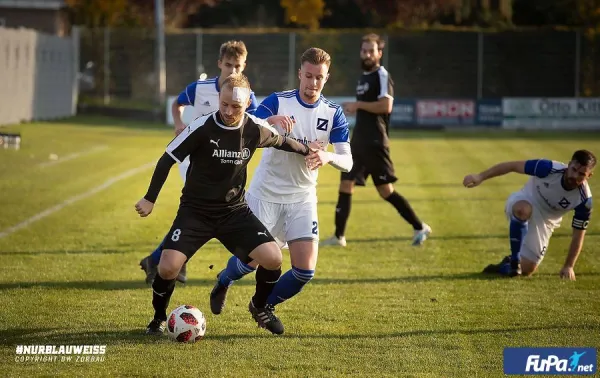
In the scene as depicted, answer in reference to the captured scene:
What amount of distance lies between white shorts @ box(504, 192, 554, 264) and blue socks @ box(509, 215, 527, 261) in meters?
0.05

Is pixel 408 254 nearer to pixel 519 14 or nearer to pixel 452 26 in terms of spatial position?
pixel 452 26

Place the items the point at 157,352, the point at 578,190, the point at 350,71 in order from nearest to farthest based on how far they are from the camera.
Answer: the point at 157,352 → the point at 578,190 → the point at 350,71

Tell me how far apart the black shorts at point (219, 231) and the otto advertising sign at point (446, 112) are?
27.1 meters

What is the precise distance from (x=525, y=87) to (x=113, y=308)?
31.8 meters

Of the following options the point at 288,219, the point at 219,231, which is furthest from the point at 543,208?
the point at 219,231

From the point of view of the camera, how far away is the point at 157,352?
6.81m

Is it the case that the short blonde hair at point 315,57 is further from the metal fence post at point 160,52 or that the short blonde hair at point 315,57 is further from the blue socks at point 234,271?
the metal fence post at point 160,52

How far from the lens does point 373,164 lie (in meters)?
11.9

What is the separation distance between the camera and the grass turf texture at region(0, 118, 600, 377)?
671 centimetres

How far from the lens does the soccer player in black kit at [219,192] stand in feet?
23.2

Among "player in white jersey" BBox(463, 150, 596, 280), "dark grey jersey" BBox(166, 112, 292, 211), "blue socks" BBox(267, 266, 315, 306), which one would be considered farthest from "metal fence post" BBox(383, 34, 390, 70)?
"dark grey jersey" BBox(166, 112, 292, 211)

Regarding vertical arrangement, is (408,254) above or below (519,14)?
below

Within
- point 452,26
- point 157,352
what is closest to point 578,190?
point 157,352

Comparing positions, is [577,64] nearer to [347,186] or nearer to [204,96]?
[347,186]
